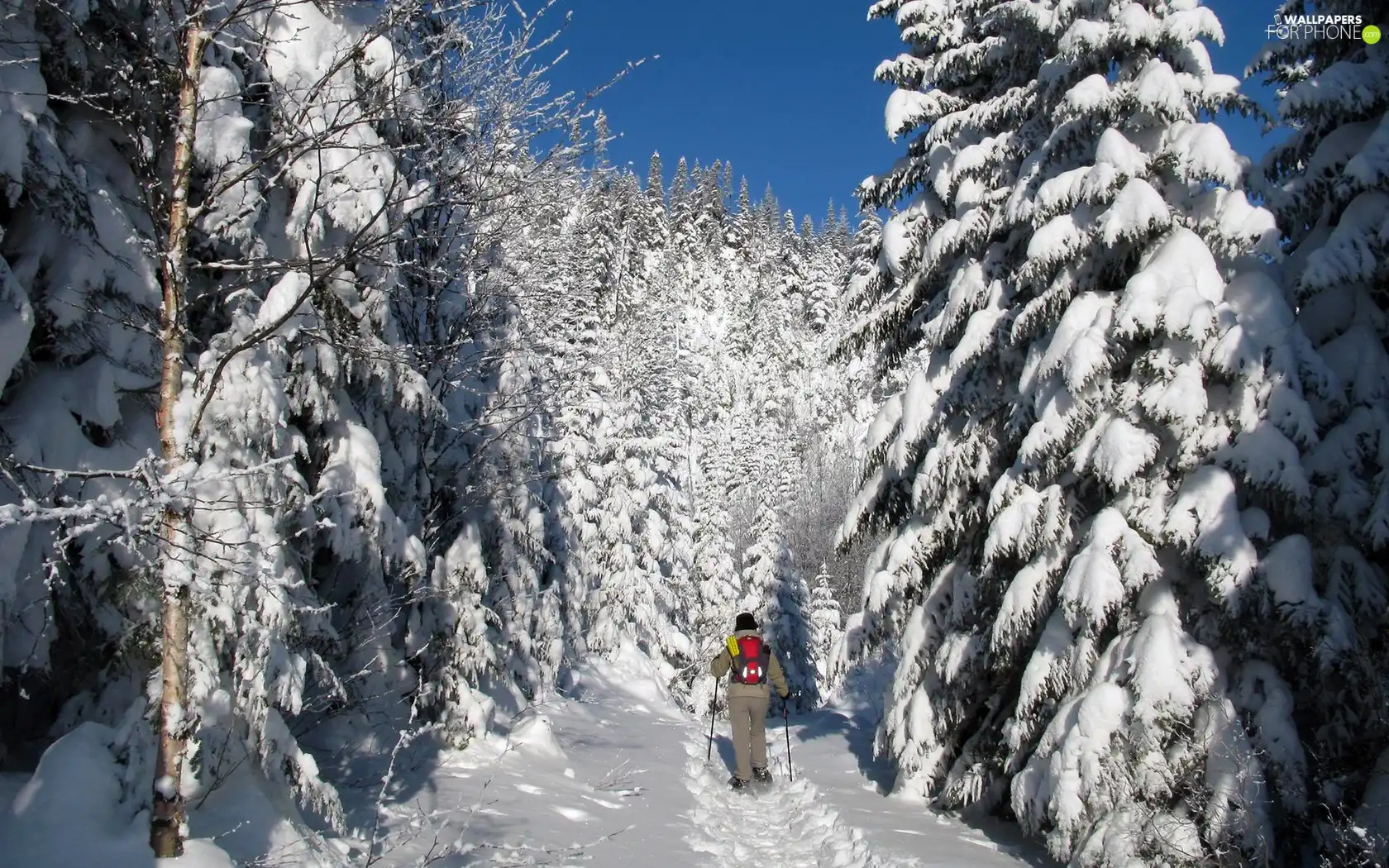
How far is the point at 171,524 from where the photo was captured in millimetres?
3791

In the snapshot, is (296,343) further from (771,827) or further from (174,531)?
(771,827)

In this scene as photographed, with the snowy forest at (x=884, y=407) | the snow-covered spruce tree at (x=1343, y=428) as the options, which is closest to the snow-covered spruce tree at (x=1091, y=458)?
the snowy forest at (x=884, y=407)

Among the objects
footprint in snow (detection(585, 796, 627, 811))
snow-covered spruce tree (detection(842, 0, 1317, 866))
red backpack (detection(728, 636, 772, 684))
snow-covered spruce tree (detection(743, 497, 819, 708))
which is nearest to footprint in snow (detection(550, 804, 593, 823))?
footprint in snow (detection(585, 796, 627, 811))

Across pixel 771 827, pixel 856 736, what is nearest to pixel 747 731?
pixel 771 827

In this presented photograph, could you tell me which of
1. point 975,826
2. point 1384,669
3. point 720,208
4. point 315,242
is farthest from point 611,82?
point 720,208

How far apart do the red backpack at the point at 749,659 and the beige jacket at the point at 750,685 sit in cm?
5

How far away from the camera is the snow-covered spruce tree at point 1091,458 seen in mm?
6812

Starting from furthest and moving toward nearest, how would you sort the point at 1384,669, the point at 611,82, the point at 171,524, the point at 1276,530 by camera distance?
the point at 1276,530
the point at 1384,669
the point at 611,82
the point at 171,524

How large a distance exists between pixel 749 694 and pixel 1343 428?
6978 millimetres

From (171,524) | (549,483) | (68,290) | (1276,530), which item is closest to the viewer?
(171,524)

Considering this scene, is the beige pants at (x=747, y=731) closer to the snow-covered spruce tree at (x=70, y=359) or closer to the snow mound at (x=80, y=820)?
the snow-covered spruce tree at (x=70, y=359)

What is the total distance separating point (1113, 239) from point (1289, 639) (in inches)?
147

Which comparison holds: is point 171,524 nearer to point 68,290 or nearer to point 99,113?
point 68,290

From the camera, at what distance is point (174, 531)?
12.5 ft
